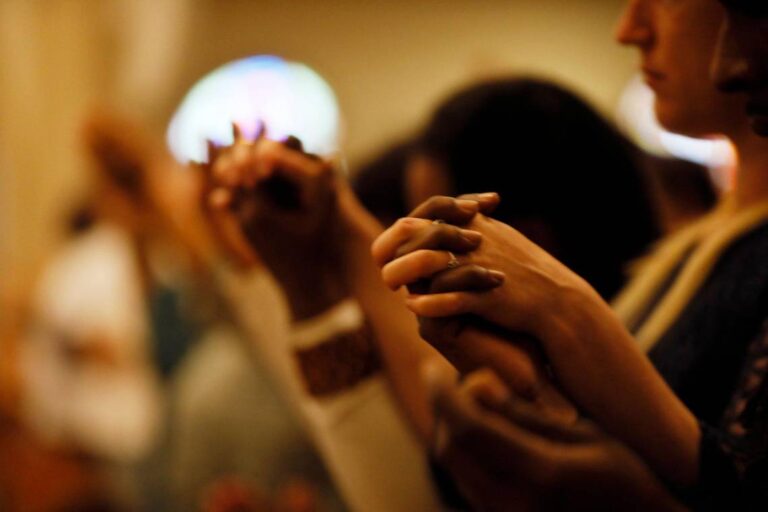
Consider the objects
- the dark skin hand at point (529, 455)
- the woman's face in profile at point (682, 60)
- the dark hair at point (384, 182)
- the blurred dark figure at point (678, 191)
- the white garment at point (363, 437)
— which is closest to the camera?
the dark skin hand at point (529, 455)

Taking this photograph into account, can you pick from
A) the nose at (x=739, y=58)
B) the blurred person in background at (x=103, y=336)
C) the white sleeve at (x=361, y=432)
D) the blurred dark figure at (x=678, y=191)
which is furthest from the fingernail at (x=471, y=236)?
the blurred person in background at (x=103, y=336)

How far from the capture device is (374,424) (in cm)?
63

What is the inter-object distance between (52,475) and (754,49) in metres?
1.67

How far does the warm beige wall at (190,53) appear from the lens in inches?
116

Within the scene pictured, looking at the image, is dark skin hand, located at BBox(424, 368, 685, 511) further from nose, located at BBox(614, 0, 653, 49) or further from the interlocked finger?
nose, located at BBox(614, 0, 653, 49)

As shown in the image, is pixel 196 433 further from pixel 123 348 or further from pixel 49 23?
pixel 49 23

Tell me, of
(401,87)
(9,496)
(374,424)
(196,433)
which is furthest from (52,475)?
(401,87)

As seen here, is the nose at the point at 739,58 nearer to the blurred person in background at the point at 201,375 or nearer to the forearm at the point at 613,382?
the forearm at the point at 613,382

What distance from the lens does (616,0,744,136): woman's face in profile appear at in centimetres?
45

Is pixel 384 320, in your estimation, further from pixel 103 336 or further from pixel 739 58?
pixel 103 336

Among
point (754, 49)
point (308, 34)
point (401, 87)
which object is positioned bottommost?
point (754, 49)

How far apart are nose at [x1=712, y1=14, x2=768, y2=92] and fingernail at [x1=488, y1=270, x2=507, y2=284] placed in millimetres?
126

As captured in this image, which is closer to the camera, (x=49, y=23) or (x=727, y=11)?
(x=727, y=11)

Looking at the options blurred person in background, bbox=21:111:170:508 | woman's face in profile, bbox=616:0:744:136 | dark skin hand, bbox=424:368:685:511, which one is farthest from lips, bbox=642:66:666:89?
blurred person in background, bbox=21:111:170:508
